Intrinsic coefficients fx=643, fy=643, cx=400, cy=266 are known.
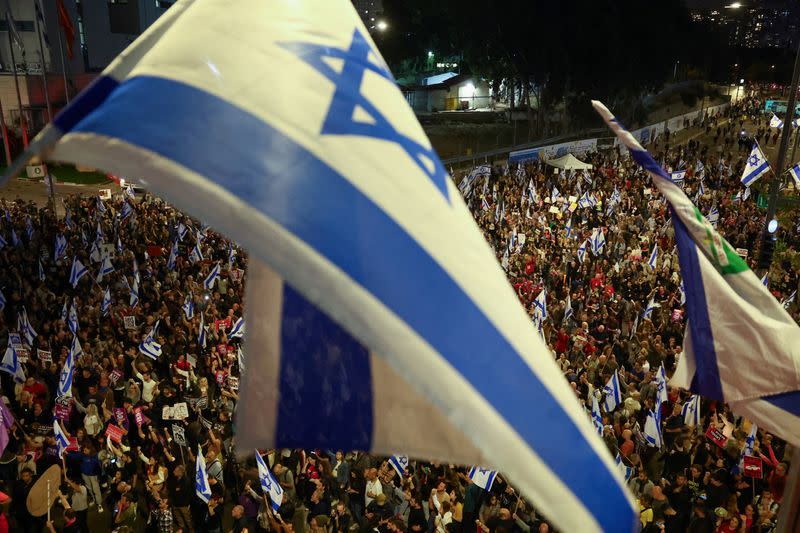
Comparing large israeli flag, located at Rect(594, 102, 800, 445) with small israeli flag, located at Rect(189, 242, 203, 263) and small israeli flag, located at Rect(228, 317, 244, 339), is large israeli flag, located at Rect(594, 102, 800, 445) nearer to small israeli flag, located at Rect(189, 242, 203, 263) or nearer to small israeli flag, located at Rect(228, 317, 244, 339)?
small israeli flag, located at Rect(228, 317, 244, 339)

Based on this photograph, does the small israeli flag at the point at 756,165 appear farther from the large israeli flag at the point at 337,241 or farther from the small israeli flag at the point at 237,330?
the large israeli flag at the point at 337,241

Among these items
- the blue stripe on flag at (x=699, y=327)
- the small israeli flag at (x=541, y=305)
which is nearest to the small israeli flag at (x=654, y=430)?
the small israeli flag at (x=541, y=305)

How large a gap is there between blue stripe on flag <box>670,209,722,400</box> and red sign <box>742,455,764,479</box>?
4.45m

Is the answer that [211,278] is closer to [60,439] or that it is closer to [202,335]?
[202,335]

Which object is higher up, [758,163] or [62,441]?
[758,163]

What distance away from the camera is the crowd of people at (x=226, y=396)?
7.96 metres

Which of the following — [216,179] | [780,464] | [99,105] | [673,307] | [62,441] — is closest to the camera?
[216,179]

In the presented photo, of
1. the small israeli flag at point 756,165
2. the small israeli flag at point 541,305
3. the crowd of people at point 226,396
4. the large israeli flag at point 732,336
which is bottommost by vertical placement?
the crowd of people at point 226,396

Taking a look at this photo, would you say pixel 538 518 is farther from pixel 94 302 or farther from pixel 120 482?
pixel 94 302

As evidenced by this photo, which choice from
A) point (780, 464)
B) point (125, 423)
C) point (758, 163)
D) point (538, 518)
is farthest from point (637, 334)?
point (125, 423)

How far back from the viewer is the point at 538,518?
7.62m

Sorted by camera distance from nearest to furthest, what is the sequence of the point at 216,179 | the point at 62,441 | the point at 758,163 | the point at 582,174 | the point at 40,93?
the point at 216,179 < the point at 62,441 < the point at 758,163 < the point at 582,174 < the point at 40,93

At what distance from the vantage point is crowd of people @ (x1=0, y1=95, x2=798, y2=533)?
7.96 meters

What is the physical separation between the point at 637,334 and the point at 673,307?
1.97 metres
